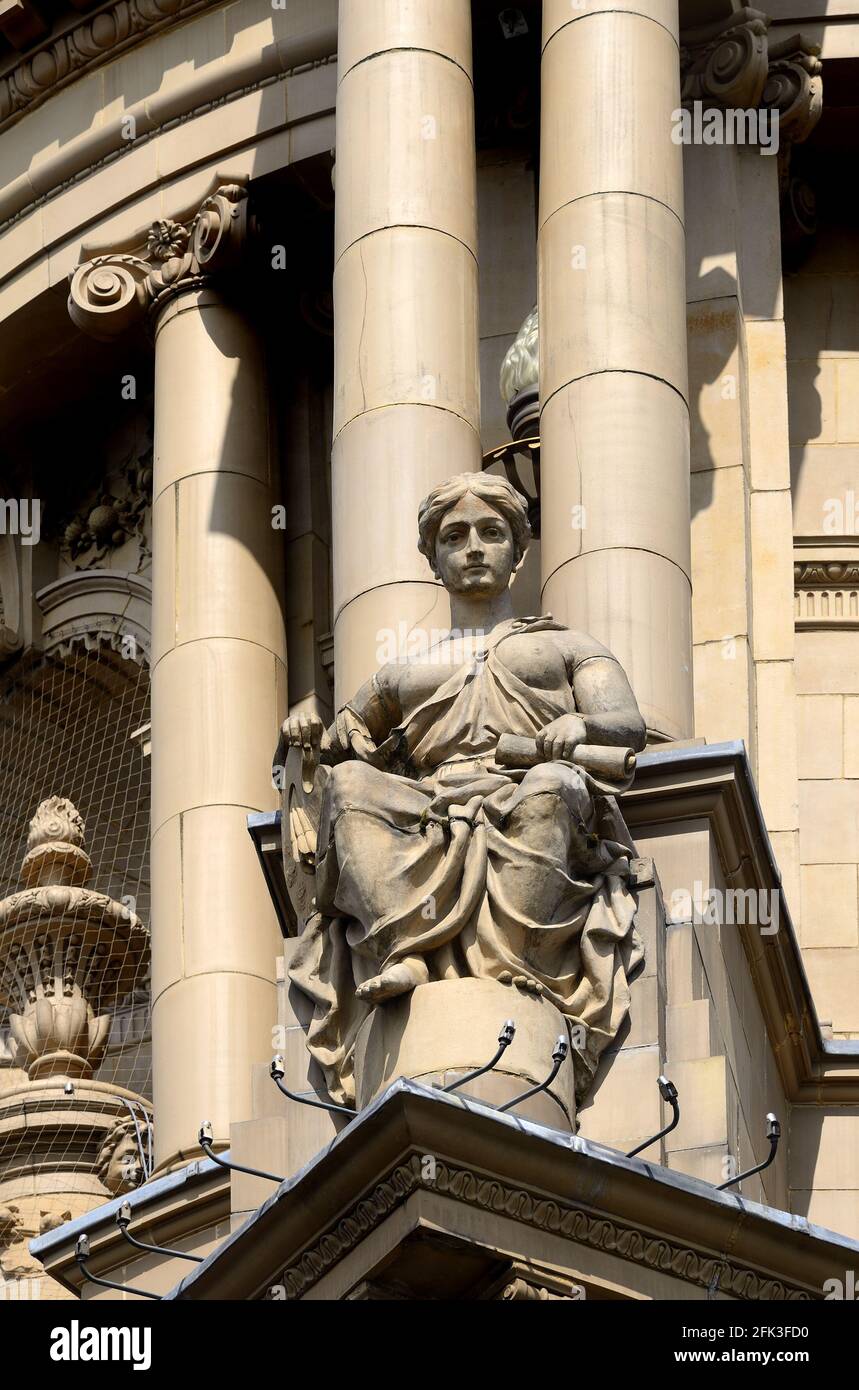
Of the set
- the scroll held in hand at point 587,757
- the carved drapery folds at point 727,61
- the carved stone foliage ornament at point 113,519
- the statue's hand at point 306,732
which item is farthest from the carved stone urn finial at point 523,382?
the scroll held in hand at point 587,757

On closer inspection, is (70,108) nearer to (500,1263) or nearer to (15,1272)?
(15,1272)

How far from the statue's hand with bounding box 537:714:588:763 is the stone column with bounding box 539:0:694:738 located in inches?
134

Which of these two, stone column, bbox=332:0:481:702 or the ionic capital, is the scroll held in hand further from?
the ionic capital

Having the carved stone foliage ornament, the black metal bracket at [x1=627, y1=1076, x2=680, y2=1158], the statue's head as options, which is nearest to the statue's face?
the statue's head

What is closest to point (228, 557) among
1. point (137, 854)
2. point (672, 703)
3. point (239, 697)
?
point (239, 697)

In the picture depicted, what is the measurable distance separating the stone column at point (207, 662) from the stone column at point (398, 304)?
14.1ft

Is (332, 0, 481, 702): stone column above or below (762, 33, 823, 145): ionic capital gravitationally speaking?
below

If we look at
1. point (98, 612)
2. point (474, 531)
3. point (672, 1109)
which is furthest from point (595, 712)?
point (98, 612)

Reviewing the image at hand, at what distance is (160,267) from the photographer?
3406 centimetres

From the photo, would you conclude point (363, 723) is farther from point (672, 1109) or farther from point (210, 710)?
point (210, 710)

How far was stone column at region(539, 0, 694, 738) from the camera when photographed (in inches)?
1030

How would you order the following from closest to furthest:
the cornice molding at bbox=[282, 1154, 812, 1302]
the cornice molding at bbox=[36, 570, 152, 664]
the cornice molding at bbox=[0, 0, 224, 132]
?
the cornice molding at bbox=[282, 1154, 812, 1302], the cornice molding at bbox=[0, 0, 224, 132], the cornice molding at bbox=[36, 570, 152, 664]

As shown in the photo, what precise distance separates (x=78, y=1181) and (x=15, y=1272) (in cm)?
91
